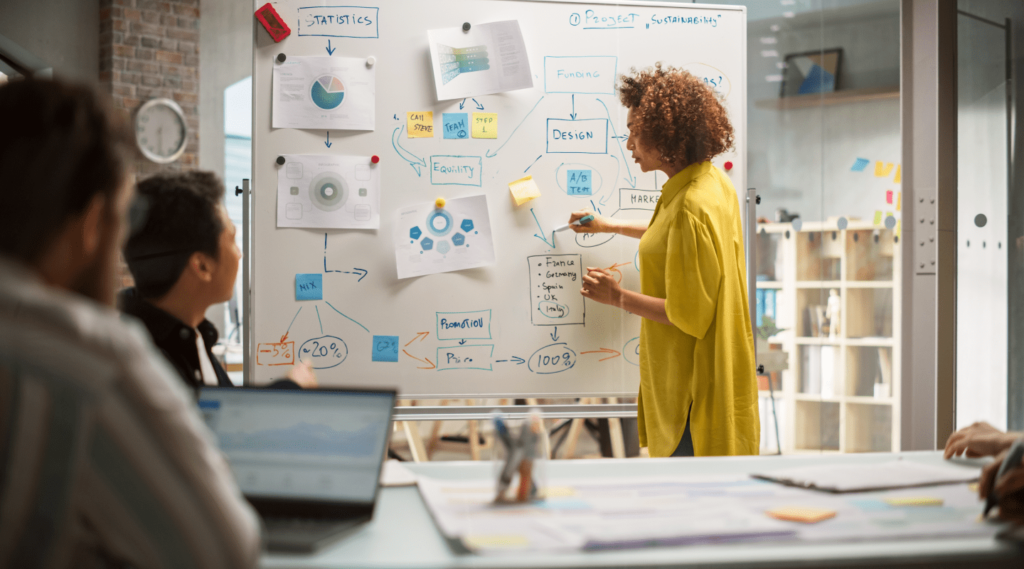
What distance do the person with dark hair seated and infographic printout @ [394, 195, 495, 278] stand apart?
83cm

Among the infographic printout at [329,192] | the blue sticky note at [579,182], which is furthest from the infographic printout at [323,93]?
the blue sticky note at [579,182]

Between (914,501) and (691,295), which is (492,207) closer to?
(691,295)

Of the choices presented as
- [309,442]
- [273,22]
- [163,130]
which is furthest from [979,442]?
[163,130]

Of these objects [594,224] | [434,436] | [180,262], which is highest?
[594,224]

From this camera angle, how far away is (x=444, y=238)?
2201mm

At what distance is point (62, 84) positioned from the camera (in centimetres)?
66

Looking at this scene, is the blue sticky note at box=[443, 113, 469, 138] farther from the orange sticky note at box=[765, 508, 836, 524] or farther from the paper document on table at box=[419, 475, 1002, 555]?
the orange sticky note at box=[765, 508, 836, 524]

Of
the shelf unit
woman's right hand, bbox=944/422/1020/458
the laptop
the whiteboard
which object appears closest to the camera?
the laptop

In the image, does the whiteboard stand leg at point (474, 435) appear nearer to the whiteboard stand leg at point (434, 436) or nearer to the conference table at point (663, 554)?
the whiteboard stand leg at point (434, 436)

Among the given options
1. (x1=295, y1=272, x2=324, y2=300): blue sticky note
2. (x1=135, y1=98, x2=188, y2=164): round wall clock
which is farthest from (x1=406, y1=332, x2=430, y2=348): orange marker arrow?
(x1=135, y1=98, x2=188, y2=164): round wall clock

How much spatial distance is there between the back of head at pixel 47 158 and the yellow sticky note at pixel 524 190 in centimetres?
160

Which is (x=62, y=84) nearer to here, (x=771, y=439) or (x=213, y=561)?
(x=213, y=561)

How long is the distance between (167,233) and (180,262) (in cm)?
6

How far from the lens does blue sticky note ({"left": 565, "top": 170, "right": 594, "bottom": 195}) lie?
2.26 meters
